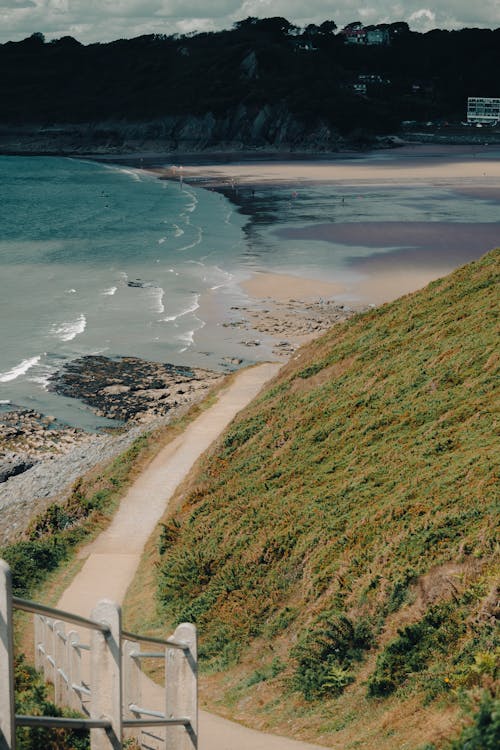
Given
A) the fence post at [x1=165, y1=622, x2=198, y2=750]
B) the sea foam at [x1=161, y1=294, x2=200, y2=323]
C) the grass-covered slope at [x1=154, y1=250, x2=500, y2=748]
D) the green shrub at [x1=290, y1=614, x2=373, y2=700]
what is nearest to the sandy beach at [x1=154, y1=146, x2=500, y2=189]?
the sea foam at [x1=161, y1=294, x2=200, y2=323]

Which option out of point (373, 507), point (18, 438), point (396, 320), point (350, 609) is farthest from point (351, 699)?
point (18, 438)

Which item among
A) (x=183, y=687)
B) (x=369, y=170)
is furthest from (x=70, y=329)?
(x=369, y=170)

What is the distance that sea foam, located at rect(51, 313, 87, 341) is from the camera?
44.5m

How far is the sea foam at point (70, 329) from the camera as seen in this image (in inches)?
1751

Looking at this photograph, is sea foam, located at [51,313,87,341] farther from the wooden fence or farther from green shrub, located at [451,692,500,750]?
green shrub, located at [451,692,500,750]

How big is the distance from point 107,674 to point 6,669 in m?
0.86

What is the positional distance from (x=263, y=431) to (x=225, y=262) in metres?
44.9

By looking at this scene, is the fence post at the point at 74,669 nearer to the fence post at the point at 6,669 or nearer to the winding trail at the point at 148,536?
the winding trail at the point at 148,536

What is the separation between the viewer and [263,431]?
19922mm

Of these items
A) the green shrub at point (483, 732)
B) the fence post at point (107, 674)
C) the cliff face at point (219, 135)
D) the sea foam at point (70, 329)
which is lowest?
the sea foam at point (70, 329)

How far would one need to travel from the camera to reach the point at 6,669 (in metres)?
4.13

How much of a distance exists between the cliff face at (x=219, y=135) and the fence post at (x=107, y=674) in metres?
171

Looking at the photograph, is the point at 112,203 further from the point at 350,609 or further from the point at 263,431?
the point at 350,609

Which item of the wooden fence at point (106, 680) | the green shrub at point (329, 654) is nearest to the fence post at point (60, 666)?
the wooden fence at point (106, 680)
